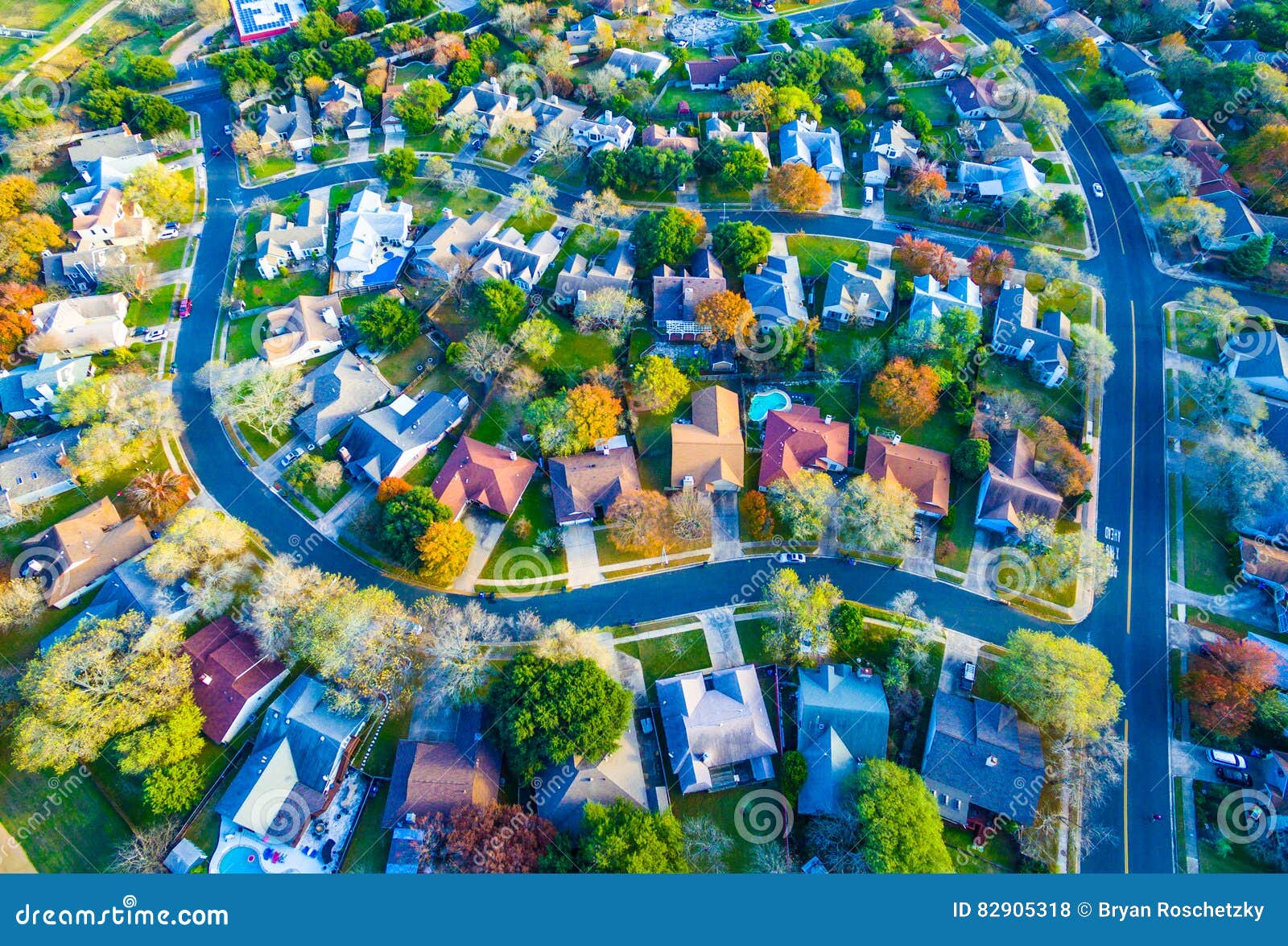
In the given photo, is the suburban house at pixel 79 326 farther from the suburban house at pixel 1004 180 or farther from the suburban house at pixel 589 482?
the suburban house at pixel 1004 180

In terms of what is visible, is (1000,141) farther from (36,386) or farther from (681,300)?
(36,386)

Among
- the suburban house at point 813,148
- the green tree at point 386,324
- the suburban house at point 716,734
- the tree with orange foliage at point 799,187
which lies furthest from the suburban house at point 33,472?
the suburban house at point 813,148

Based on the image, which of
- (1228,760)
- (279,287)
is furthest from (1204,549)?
(279,287)

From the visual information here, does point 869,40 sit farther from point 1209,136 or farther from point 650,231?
point 650,231

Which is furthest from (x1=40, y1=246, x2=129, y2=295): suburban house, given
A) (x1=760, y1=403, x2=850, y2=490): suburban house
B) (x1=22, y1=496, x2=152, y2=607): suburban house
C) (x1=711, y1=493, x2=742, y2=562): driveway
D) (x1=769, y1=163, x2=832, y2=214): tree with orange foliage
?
(x1=769, y1=163, x2=832, y2=214): tree with orange foliage

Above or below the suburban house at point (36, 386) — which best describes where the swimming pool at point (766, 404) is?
below

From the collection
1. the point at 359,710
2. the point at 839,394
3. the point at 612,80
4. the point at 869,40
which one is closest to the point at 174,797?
the point at 359,710

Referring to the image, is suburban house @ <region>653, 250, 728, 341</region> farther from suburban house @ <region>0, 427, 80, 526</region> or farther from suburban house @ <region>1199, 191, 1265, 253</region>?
suburban house @ <region>1199, 191, 1265, 253</region>
